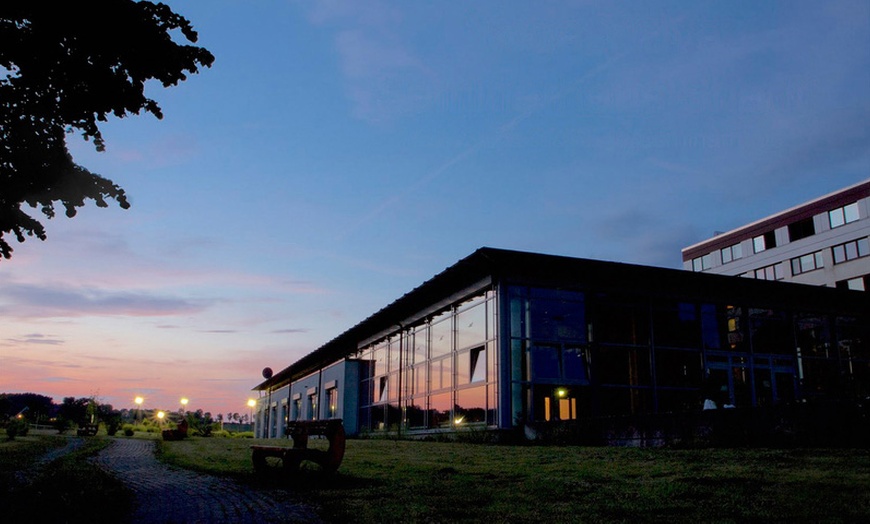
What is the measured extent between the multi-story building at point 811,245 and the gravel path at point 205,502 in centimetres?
5127

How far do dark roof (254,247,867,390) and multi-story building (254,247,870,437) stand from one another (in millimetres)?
49

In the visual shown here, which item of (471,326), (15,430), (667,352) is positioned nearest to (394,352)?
(471,326)

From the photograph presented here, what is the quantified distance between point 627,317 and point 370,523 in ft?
59.1

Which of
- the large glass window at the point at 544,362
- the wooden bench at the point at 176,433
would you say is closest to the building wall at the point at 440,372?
the large glass window at the point at 544,362

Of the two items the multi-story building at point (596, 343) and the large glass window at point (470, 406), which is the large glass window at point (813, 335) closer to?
the multi-story building at point (596, 343)

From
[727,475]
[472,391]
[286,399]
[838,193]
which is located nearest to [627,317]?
[472,391]

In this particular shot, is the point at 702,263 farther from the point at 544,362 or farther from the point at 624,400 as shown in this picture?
the point at 544,362

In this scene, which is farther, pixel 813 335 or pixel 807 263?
pixel 807 263

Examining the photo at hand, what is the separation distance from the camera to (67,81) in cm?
771

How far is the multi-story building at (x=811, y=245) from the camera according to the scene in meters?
49.2

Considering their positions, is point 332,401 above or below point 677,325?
below

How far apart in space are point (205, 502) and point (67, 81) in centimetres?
493

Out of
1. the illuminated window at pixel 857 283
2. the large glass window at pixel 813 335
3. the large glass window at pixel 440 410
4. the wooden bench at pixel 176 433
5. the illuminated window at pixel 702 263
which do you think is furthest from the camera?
the illuminated window at pixel 702 263

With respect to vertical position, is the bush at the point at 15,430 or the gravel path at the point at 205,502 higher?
the bush at the point at 15,430
